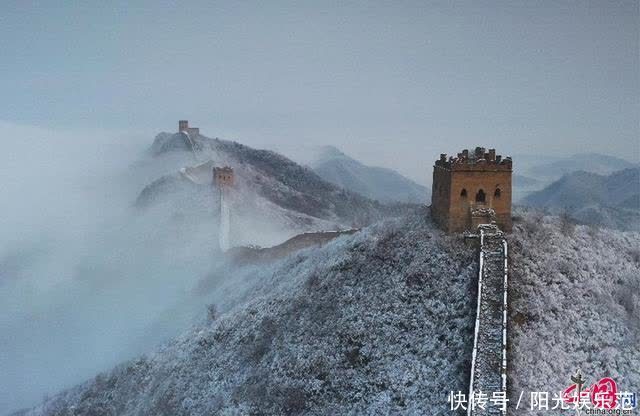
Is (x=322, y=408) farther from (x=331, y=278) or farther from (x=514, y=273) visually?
(x=514, y=273)

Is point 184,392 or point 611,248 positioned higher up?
point 611,248

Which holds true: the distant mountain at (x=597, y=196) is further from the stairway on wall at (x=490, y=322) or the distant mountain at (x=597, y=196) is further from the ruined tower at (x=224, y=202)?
the stairway on wall at (x=490, y=322)

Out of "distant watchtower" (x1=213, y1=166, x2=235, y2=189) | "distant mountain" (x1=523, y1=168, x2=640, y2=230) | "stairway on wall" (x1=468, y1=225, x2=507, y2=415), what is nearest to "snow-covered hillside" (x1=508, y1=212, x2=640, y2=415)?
"stairway on wall" (x1=468, y1=225, x2=507, y2=415)

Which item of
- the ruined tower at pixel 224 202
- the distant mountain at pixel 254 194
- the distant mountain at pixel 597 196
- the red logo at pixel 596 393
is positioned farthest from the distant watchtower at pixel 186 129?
the red logo at pixel 596 393

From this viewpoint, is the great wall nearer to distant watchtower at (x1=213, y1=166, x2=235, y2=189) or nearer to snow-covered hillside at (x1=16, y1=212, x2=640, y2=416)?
snow-covered hillside at (x1=16, y1=212, x2=640, y2=416)

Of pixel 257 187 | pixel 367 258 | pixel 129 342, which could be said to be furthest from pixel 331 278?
pixel 257 187

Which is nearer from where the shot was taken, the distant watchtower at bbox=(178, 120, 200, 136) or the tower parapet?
the tower parapet

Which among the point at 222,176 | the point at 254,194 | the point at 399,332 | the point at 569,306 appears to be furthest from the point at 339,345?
the point at 254,194
